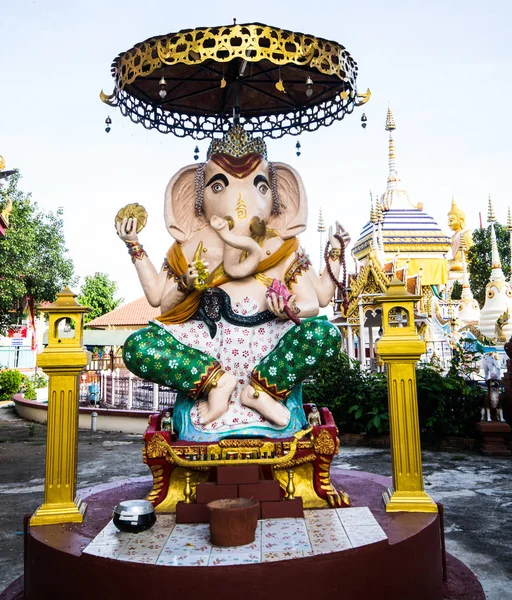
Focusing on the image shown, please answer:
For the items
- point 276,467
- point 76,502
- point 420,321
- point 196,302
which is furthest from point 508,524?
point 420,321

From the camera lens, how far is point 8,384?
61.8ft

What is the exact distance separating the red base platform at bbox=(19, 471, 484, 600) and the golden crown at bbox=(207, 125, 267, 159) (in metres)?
2.97

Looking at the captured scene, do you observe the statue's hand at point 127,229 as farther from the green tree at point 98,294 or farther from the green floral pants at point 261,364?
the green tree at point 98,294

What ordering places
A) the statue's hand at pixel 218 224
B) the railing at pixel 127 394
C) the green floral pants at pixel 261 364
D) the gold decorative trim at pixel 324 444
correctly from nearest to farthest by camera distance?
1. the gold decorative trim at pixel 324 444
2. the green floral pants at pixel 261 364
3. the statue's hand at pixel 218 224
4. the railing at pixel 127 394

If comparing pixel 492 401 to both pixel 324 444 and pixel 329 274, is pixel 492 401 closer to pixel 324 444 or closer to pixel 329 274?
A: pixel 329 274

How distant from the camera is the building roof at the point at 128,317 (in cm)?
2767

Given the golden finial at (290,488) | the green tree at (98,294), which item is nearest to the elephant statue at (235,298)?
the golden finial at (290,488)

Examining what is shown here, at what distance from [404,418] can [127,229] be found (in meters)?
2.47

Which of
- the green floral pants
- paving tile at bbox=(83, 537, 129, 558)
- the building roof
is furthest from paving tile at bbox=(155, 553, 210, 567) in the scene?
the building roof

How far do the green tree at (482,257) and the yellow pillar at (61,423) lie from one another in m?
25.7

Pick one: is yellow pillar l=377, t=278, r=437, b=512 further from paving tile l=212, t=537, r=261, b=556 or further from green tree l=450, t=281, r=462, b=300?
green tree l=450, t=281, r=462, b=300

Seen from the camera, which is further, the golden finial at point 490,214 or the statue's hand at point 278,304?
the golden finial at point 490,214

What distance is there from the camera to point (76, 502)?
3648 mm

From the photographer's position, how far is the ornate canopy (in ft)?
12.4
